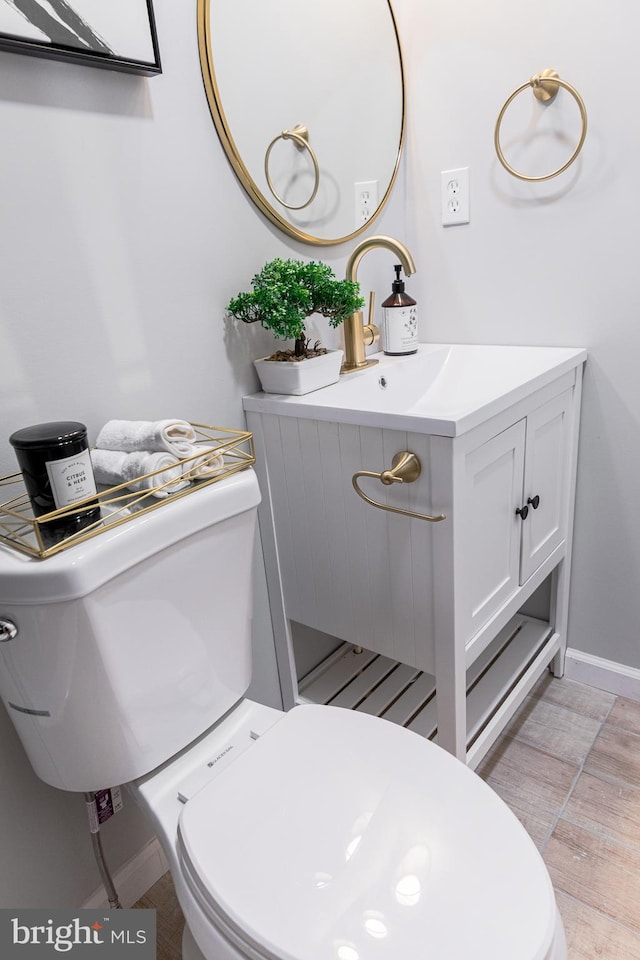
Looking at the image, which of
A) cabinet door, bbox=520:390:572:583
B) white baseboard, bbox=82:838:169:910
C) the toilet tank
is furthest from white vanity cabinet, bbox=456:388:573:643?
white baseboard, bbox=82:838:169:910

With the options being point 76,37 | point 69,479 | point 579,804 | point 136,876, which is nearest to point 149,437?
point 69,479

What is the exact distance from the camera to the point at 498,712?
1.31m

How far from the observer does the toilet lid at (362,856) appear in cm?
62

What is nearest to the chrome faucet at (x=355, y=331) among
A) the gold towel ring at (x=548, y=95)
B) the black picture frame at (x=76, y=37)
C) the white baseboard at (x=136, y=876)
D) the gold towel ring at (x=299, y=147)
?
the gold towel ring at (x=299, y=147)

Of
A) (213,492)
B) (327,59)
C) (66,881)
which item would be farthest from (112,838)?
(327,59)

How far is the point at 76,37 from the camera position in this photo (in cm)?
86

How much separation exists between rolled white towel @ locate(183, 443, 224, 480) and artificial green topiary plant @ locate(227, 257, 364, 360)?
1.04 ft

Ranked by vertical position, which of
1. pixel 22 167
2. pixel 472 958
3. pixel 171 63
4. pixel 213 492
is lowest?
pixel 472 958

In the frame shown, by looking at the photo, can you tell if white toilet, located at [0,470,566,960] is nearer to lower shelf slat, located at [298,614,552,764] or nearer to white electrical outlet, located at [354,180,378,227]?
lower shelf slat, located at [298,614,552,764]

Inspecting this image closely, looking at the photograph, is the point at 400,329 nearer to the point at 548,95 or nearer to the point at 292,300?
the point at 292,300

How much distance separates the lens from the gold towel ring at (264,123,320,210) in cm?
121

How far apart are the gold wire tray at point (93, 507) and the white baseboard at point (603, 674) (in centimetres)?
111

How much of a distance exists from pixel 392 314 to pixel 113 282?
66 cm

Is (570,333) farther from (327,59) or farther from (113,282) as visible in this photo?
(113,282)
